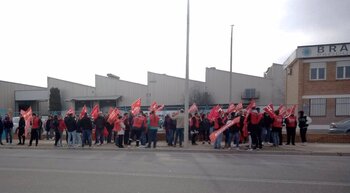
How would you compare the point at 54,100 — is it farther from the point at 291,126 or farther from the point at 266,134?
the point at 291,126

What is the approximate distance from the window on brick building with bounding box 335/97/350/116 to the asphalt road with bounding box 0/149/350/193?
19.3 metres

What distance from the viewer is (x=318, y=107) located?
31.0m

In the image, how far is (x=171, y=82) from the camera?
51.6 metres

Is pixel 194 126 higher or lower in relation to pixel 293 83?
lower

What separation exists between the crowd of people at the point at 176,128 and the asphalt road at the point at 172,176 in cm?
387

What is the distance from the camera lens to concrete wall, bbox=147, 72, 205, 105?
5112 centimetres

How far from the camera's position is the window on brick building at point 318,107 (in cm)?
3080

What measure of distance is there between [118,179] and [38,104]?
50890 millimetres

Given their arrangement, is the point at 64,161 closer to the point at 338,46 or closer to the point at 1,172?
the point at 1,172

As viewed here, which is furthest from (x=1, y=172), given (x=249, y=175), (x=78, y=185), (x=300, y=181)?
(x=300, y=181)

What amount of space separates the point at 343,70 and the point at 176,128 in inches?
753

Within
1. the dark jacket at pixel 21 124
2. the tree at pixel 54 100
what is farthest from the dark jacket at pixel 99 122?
the tree at pixel 54 100

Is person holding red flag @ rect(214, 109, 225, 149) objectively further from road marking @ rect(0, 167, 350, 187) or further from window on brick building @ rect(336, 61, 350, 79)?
window on brick building @ rect(336, 61, 350, 79)

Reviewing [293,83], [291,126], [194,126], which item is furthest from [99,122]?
[293,83]
